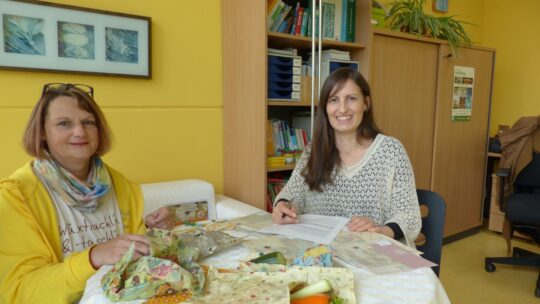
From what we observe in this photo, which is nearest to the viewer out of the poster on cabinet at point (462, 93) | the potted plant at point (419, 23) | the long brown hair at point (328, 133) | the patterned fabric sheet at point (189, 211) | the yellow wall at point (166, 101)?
the long brown hair at point (328, 133)

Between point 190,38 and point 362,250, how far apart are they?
5.69ft

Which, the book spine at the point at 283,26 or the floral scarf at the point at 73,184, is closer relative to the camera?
the floral scarf at the point at 73,184

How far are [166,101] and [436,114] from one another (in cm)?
215

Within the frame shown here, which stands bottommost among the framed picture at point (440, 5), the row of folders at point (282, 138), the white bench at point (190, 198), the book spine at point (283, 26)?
the white bench at point (190, 198)

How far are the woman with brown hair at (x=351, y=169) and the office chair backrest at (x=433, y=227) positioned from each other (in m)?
0.15

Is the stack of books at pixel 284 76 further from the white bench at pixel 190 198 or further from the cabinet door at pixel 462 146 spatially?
the cabinet door at pixel 462 146

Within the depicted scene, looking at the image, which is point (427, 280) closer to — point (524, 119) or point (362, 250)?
point (362, 250)

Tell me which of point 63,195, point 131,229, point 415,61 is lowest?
point 131,229

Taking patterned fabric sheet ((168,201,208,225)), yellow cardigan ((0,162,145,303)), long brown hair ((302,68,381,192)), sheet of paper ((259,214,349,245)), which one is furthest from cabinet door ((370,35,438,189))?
yellow cardigan ((0,162,145,303))

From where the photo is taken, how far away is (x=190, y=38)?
7.82ft

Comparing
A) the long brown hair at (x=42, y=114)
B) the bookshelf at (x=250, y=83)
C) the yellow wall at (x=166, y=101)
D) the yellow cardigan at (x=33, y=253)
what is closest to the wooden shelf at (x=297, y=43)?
the bookshelf at (x=250, y=83)

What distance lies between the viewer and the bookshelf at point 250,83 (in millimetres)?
2201

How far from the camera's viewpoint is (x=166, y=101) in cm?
234

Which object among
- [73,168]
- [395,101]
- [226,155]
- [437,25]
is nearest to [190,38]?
[226,155]
